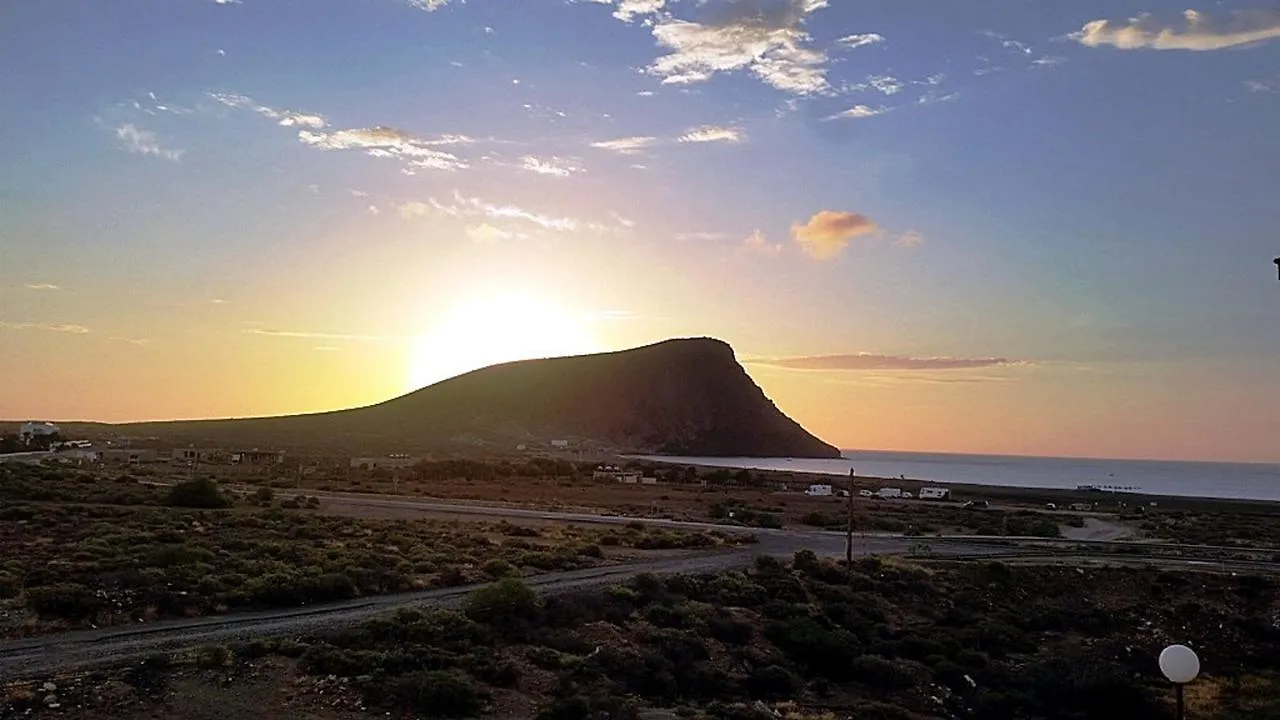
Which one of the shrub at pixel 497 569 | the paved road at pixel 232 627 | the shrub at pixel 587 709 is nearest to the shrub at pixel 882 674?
the paved road at pixel 232 627

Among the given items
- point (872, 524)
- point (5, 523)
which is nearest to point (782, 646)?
point (5, 523)

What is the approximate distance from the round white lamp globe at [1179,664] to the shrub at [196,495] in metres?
39.5

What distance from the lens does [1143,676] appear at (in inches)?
961

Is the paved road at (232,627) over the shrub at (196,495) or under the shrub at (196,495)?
under

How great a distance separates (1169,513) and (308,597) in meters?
82.7

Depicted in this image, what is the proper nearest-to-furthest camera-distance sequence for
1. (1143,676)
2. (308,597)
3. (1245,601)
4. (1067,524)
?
(308,597)
(1143,676)
(1245,601)
(1067,524)

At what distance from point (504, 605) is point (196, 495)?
2648 cm

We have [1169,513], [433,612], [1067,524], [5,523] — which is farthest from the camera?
[1169,513]

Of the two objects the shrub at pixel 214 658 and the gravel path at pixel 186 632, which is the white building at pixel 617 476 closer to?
the gravel path at pixel 186 632

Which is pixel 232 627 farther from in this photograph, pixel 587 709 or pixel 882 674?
pixel 882 674

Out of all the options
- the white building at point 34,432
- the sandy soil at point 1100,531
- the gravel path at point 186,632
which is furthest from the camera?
the white building at point 34,432

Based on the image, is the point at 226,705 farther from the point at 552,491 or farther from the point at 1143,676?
the point at 552,491

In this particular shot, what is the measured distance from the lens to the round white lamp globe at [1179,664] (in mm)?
9625

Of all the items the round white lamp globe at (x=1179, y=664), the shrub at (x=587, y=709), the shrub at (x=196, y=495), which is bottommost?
the shrub at (x=587, y=709)
